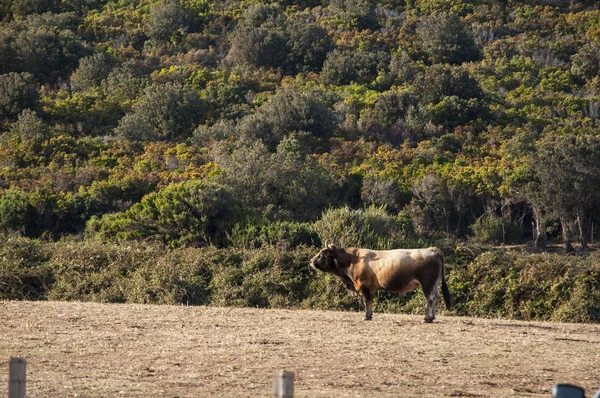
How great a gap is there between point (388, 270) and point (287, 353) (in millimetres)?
4857

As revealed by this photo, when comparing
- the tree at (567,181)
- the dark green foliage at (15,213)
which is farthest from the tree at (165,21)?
the tree at (567,181)

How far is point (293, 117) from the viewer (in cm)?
5531

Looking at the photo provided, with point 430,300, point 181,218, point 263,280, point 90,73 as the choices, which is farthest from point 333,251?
point 90,73

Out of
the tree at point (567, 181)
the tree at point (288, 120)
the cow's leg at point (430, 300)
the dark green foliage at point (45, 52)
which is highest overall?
the dark green foliage at point (45, 52)

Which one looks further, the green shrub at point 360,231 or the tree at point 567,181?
the tree at point 567,181

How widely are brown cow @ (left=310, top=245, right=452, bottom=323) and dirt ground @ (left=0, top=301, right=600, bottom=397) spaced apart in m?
0.61

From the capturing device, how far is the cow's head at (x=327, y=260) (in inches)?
808

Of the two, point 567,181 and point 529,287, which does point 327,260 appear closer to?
point 529,287

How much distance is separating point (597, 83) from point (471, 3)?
66.5 ft

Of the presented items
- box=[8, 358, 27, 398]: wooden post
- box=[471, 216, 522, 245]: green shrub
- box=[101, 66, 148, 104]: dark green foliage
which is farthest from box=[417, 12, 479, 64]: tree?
box=[8, 358, 27, 398]: wooden post

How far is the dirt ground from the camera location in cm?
1277

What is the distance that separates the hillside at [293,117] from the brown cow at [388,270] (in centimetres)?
896

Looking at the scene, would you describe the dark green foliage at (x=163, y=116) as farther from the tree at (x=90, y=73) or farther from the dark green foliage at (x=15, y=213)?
the dark green foliage at (x=15, y=213)

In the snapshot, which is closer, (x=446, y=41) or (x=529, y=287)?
(x=529, y=287)
